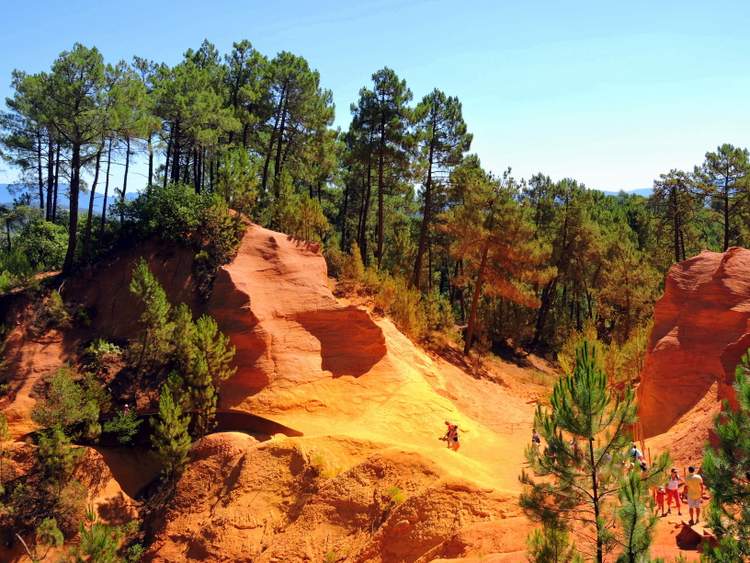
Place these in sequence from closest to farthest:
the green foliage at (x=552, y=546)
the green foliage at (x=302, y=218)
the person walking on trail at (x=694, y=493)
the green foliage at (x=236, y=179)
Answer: the green foliage at (x=552, y=546) → the person walking on trail at (x=694, y=493) → the green foliage at (x=236, y=179) → the green foliage at (x=302, y=218)

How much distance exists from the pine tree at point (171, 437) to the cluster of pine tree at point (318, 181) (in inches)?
411

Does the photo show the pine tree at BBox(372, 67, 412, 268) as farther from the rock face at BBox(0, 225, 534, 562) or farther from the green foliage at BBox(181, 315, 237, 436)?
the green foliage at BBox(181, 315, 237, 436)

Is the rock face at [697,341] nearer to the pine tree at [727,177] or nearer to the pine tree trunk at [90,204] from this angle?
the pine tree at [727,177]

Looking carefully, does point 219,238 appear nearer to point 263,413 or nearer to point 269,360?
point 269,360

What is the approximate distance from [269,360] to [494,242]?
15.6 metres

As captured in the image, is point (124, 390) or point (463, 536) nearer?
point (463, 536)

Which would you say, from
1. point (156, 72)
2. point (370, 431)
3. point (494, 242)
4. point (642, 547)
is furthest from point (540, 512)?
point (156, 72)

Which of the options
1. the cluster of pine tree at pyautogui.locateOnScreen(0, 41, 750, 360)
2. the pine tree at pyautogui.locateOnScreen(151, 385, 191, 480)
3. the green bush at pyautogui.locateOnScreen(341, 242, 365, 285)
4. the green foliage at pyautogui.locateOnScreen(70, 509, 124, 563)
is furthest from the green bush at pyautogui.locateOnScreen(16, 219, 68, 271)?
the green foliage at pyautogui.locateOnScreen(70, 509, 124, 563)

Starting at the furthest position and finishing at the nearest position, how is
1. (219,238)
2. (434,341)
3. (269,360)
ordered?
(434,341), (219,238), (269,360)

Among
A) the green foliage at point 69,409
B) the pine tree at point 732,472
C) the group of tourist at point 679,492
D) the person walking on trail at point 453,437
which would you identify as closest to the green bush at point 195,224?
the green foliage at point 69,409

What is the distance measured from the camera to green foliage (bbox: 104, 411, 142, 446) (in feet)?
60.2

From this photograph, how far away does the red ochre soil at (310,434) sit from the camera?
14.7 m

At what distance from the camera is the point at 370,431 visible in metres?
19.3

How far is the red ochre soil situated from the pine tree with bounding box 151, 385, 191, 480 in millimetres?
578
